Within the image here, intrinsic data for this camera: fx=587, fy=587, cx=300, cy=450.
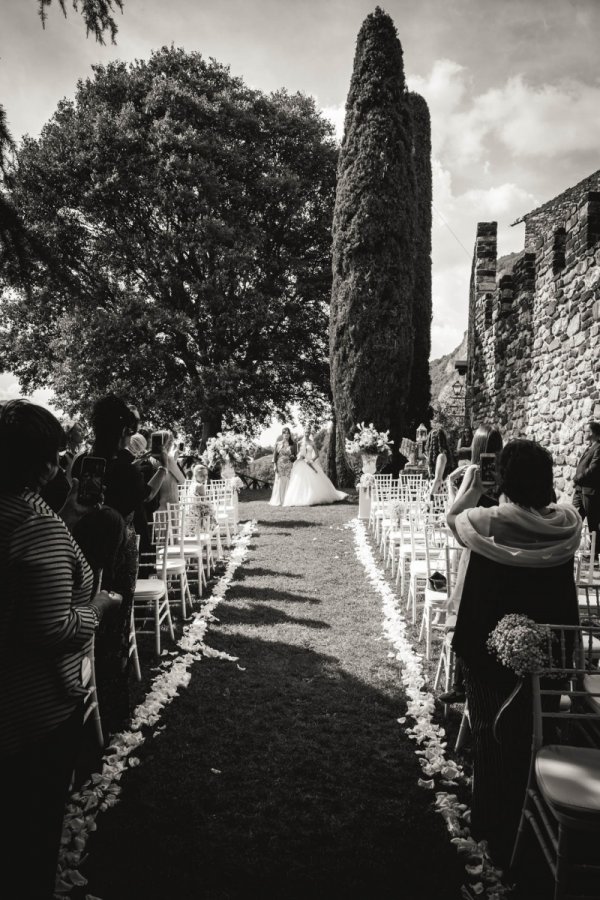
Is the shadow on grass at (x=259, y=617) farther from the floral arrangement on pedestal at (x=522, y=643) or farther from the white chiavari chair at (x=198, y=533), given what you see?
the floral arrangement on pedestal at (x=522, y=643)

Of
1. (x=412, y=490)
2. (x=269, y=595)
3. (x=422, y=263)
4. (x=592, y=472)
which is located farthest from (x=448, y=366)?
(x=269, y=595)

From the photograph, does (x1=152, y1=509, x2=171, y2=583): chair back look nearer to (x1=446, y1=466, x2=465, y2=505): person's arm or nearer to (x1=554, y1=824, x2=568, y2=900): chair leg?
(x1=446, y1=466, x2=465, y2=505): person's arm

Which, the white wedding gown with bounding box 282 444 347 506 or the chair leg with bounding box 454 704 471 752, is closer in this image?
the chair leg with bounding box 454 704 471 752

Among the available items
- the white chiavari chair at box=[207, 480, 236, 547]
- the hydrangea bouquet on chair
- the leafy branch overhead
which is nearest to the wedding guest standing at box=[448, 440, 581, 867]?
the hydrangea bouquet on chair

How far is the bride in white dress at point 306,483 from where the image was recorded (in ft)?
53.3

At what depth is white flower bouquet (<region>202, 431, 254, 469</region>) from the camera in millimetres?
13172

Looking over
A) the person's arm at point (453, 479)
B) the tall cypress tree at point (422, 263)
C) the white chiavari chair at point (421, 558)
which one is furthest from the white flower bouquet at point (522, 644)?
the tall cypress tree at point (422, 263)

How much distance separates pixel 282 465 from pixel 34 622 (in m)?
15.0

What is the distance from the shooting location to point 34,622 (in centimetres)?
168

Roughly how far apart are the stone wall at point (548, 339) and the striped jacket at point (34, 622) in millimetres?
8773

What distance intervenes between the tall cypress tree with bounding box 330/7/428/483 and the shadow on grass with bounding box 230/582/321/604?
11.4 metres

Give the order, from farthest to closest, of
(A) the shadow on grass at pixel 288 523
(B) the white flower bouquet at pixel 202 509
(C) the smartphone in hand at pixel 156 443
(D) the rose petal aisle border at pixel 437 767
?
(A) the shadow on grass at pixel 288 523
(B) the white flower bouquet at pixel 202 509
(C) the smartphone in hand at pixel 156 443
(D) the rose petal aisle border at pixel 437 767

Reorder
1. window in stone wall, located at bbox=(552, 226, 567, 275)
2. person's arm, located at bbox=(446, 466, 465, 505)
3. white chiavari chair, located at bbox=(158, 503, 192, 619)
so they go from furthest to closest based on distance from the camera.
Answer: window in stone wall, located at bbox=(552, 226, 567, 275) → white chiavari chair, located at bbox=(158, 503, 192, 619) → person's arm, located at bbox=(446, 466, 465, 505)

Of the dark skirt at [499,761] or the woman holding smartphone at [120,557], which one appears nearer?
the dark skirt at [499,761]
